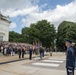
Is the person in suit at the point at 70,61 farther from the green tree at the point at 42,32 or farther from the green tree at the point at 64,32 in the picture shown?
the green tree at the point at 64,32

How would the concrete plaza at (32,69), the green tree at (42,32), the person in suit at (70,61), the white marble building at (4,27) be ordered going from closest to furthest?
1. the person in suit at (70,61)
2. the concrete plaza at (32,69)
3. the white marble building at (4,27)
4. the green tree at (42,32)

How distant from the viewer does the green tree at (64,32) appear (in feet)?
Answer: 292

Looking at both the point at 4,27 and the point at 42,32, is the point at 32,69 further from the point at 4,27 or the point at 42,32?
the point at 42,32

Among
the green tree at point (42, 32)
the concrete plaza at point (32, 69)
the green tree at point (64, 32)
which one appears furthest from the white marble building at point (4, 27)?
the concrete plaza at point (32, 69)

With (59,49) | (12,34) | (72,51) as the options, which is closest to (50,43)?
(59,49)

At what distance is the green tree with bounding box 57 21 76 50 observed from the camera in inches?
3504

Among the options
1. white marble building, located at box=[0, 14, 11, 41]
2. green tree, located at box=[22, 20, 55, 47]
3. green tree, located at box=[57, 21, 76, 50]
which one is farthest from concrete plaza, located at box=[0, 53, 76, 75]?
green tree, located at box=[57, 21, 76, 50]

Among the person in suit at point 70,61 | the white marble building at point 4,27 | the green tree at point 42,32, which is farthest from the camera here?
the green tree at point 42,32

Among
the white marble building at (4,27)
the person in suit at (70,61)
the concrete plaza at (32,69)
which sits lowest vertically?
the concrete plaza at (32,69)

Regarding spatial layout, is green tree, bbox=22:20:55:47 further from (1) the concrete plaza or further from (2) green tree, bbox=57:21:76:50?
(1) the concrete plaza

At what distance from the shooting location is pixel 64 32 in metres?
96.6

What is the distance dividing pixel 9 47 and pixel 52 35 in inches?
1882

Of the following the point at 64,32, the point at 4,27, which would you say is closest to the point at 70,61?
the point at 4,27

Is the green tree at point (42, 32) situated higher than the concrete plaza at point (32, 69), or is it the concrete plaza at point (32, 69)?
the green tree at point (42, 32)
